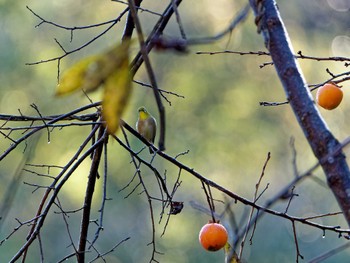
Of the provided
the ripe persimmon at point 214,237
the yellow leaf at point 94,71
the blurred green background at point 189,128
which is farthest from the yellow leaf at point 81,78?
the blurred green background at point 189,128

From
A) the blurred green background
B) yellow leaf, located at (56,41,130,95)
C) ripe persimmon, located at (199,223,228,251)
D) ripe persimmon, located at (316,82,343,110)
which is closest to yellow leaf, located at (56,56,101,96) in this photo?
yellow leaf, located at (56,41,130,95)

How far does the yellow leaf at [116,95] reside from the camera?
66 centimetres

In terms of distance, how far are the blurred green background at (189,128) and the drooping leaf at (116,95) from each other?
445cm

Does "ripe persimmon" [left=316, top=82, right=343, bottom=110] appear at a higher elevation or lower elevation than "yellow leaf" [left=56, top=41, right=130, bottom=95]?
higher

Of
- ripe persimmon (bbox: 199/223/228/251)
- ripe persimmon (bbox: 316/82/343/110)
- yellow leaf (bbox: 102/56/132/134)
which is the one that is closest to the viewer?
yellow leaf (bbox: 102/56/132/134)

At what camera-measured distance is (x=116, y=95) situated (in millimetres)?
662

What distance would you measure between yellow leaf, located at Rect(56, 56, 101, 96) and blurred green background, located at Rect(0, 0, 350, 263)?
4.44 metres

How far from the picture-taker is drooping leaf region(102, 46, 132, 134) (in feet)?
2.17

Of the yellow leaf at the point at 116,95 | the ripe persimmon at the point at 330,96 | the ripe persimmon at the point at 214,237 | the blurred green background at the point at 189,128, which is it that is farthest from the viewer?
the blurred green background at the point at 189,128

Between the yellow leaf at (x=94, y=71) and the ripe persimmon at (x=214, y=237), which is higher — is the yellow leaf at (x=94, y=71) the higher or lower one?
the lower one

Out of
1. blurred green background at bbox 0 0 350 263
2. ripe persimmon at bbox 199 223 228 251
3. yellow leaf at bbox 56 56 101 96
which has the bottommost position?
yellow leaf at bbox 56 56 101 96

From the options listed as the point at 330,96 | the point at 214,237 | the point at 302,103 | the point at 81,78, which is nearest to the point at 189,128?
the point at 330,96

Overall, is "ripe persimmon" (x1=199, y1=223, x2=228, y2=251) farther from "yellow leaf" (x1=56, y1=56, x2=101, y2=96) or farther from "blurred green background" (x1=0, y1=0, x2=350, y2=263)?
"blurred green background" (x1=0, y1=0, x2=350, y2=263)

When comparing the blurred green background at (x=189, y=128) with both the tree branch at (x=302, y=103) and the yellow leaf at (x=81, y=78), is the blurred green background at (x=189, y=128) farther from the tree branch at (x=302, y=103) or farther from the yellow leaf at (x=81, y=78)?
the yellow leaf at (x=81, y=78)
